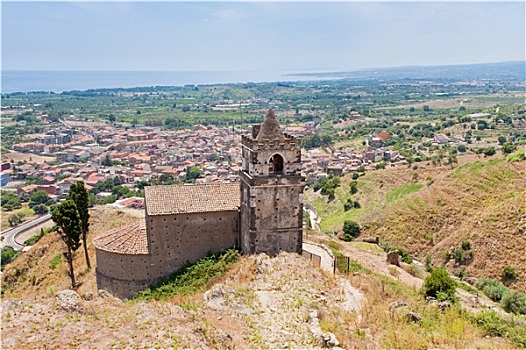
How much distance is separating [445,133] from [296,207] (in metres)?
120

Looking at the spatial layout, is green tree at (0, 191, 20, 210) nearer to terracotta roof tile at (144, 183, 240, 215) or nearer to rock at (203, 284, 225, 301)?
terracotta roof tile at (144, 183, 240, 215)

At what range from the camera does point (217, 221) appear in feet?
92.6

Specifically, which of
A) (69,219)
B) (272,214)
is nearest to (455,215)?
(272,214)

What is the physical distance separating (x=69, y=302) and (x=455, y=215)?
1843 inches

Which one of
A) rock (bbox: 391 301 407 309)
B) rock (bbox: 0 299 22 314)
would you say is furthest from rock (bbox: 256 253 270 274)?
rock (bbox: 0 299 22 314)

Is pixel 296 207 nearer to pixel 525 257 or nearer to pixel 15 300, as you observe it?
pixel 15 300

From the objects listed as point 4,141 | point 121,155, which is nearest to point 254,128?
point 121,155

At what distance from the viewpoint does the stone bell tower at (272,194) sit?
87.0 ft

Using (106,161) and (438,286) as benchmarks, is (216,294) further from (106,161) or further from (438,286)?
(106,161)

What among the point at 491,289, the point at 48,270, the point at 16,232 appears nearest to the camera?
the point at 48,270

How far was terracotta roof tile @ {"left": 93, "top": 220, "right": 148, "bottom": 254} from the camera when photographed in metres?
27.6

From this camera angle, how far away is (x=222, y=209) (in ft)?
92.1

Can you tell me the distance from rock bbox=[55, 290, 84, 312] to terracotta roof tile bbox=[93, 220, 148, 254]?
10957mm

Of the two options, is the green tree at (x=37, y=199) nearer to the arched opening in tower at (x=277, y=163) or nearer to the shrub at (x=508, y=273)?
the arched opening in tower at (x=277, y=163)
